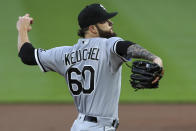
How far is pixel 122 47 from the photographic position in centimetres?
320

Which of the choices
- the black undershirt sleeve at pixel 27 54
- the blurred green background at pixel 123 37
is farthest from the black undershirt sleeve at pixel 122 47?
the blurred green background at pixel 123 37

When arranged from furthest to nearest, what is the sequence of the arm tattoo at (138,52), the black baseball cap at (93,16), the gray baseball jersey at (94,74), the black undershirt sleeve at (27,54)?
1. the black undershirt sleeve at (27,54)
2. the black baseball cap at (93,16)
3. the gray baseball jersey at (94,74)
4. the arm tattoo at (138,52)

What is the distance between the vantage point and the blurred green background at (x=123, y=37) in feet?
37.2

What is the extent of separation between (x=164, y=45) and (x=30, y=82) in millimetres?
3408

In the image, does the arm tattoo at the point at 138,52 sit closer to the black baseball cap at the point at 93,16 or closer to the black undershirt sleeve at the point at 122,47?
the black undershirt sleeve at the point at 122,47

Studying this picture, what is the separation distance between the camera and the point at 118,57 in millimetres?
3340

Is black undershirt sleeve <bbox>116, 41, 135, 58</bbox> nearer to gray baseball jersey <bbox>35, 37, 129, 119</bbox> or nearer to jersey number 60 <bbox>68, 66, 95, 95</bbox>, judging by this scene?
gray baseball jersey <bbox>35, 37, 129, 119</bbox>

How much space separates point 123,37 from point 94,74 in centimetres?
831

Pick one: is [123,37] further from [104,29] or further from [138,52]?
[138,52]

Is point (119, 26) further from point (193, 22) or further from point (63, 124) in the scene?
point (63, 124)

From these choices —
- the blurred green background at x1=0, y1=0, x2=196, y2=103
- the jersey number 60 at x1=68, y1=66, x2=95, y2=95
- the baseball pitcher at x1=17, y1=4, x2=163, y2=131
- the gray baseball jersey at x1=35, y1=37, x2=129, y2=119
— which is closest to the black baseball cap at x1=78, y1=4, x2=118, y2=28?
the baseball pitcher at x1=17, y1=4, x2=163, y2=131

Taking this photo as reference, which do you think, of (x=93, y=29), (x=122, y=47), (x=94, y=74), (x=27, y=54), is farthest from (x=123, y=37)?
(x=122, y=47)

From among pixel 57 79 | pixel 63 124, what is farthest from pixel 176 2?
pixel 63 124

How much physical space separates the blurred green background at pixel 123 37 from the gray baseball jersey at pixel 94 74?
7.67 metres
